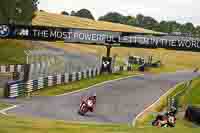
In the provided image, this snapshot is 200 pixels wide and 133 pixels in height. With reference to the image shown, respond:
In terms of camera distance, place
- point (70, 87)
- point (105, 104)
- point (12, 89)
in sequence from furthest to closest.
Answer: point (70, 87) < point (105, 104) < point (12, 89)

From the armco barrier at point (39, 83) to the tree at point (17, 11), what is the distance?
15421 millimetres

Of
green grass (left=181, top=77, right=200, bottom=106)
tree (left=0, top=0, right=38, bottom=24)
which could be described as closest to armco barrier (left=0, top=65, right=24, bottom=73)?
tree (left=0, top=0, right=38, bottom=24)

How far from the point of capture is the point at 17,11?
56125mm

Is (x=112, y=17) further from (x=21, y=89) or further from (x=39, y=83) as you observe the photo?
(x=21, y=89)

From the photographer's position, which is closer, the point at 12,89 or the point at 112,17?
the point at 12,89

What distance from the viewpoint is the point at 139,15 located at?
649 feet

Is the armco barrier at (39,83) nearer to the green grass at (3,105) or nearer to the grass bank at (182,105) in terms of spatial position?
the green grass at (3,105)

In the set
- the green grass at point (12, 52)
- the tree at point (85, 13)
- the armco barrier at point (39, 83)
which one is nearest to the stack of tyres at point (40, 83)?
the armco barrier at point (39, 83)

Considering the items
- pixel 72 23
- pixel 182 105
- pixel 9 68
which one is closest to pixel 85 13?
pixel 72 23

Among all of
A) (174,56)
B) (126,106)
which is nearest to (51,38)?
(126,106)

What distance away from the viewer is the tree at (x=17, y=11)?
5306 cm

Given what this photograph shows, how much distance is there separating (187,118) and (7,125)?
11.2m

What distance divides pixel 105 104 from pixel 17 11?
100 feet

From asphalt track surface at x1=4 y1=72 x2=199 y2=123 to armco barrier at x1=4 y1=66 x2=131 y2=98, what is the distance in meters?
0.95
